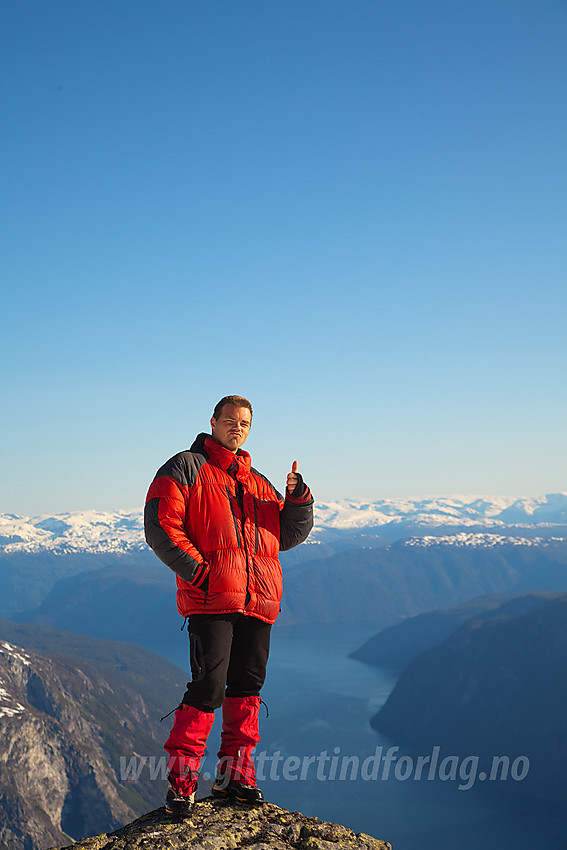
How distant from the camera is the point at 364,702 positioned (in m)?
196

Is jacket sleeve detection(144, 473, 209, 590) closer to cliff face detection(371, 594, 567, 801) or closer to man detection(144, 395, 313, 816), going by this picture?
man detection(144, 395, 313, 816)

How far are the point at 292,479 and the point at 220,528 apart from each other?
0.94m

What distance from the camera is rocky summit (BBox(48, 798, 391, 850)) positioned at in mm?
4855

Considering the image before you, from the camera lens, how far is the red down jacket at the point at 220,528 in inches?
212

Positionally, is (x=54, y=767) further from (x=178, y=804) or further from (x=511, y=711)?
(x=178, y=804)

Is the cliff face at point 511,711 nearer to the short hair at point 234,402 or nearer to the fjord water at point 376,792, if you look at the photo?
the fjord water at point 376,792

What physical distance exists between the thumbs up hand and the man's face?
63 cm

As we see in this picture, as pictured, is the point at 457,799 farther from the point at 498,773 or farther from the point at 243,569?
the point at 243,569

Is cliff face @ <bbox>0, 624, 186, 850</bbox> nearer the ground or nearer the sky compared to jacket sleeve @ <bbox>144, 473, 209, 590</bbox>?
nearer the ground

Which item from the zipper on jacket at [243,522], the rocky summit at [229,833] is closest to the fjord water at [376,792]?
the rocky summit at [229,833]

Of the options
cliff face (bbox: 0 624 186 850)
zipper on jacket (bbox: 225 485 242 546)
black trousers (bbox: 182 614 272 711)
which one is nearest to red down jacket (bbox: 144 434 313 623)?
zipper on jacket (bbox: 225 485 242 546)

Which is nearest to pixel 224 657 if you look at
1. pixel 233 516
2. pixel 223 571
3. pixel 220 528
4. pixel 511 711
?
pixel 223 571

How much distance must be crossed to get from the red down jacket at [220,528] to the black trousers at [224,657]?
0.47 ft

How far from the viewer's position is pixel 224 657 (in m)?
5.57
